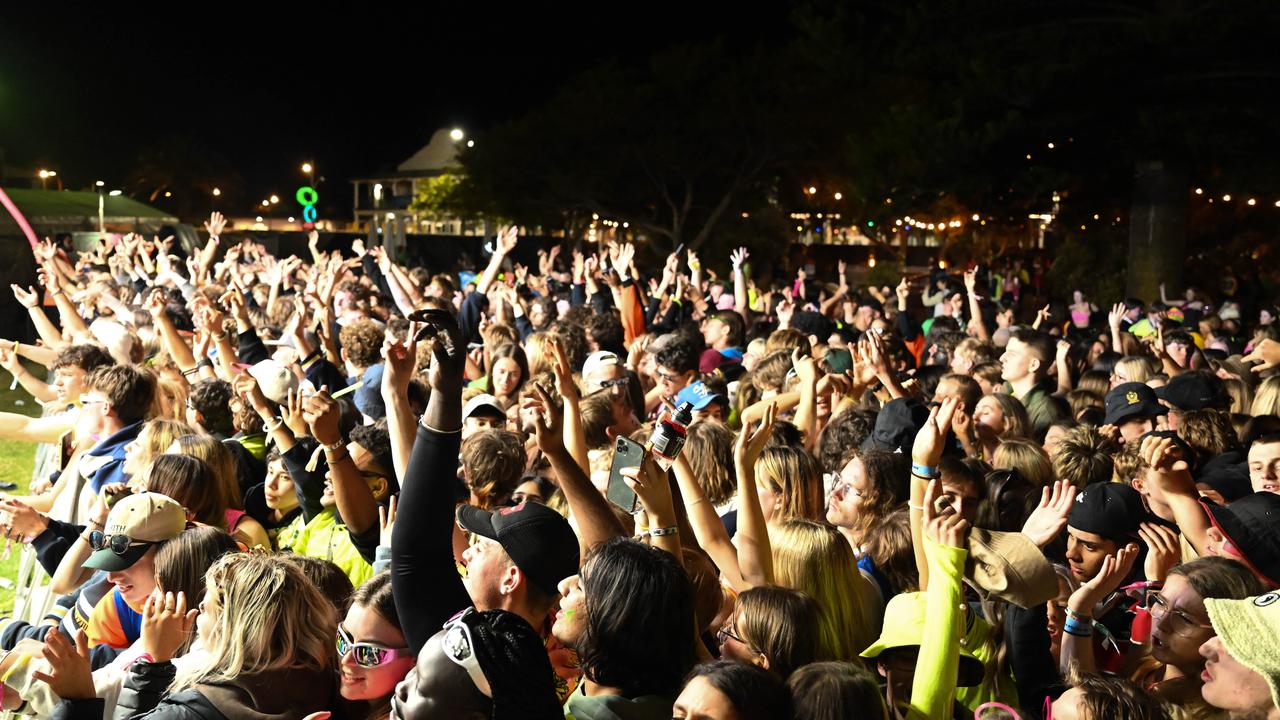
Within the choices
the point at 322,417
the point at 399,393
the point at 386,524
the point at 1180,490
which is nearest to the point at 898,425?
the point at 1180,490

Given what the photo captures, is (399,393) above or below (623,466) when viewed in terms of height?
above

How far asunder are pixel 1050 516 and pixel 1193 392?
150 inches

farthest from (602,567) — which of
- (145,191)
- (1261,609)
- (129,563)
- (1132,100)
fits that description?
(145,191)

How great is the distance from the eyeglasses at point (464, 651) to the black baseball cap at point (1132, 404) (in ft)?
16.4

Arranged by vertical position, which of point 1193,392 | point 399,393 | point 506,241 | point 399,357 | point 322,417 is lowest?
point 1193,392

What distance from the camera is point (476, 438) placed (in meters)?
4.83

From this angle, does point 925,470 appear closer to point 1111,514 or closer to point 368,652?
point 1111,514

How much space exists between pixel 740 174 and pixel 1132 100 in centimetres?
1958

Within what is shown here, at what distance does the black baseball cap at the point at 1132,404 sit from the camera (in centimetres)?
633

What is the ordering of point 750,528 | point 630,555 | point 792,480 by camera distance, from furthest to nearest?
point 792,480
point 750,528
point 630,555

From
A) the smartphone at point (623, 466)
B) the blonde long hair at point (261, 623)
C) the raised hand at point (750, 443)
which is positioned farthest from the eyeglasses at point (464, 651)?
the raised hand at point (750, 443)

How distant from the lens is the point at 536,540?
312cm

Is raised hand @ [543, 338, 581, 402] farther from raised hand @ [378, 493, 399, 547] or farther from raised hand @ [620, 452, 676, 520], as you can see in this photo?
raised hand @ [620, 452, 676, 520]

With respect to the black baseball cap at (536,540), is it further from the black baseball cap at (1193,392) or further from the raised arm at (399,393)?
the black baseball cap at (1193,392)
